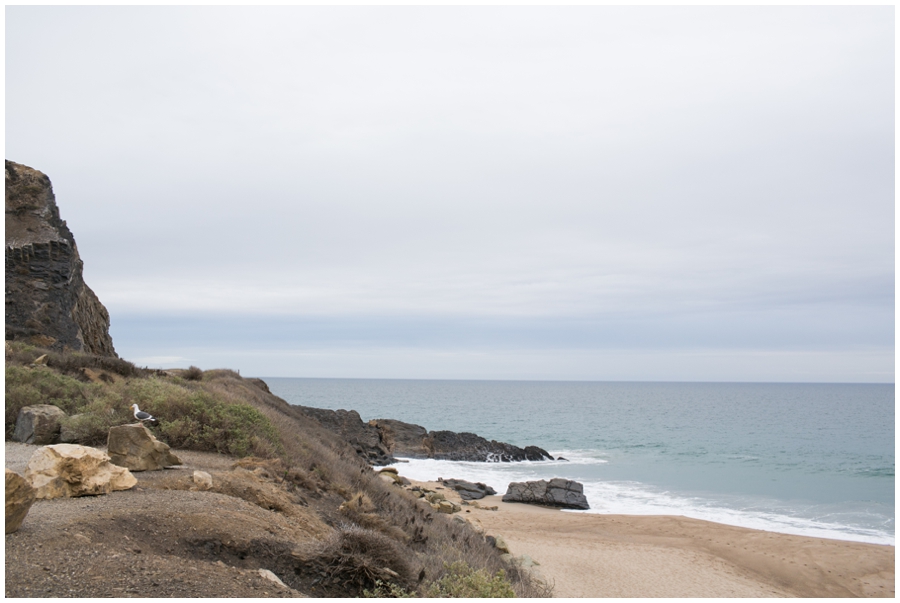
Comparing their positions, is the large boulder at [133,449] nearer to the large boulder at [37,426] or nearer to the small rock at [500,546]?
the large boulder at [37,426]

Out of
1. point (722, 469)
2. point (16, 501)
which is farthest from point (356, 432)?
point (16, 501)

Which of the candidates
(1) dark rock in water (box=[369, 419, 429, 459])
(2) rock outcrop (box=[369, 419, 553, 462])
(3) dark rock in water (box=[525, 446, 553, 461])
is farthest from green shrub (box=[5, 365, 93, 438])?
(3) dark rock in water (box=[525, 446, 553, 461])

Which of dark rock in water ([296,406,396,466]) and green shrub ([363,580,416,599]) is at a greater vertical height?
green shrub ([363,580,416,599])

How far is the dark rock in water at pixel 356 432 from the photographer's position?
39.4 m

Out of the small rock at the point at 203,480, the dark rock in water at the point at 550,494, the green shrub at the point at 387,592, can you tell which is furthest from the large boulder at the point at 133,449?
the dark rock in water at the point at 550,494

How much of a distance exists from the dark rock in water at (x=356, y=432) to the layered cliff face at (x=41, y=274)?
17.2 meters

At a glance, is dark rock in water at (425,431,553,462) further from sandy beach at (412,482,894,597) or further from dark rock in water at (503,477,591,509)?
sandy beach at (412,482,894,597)

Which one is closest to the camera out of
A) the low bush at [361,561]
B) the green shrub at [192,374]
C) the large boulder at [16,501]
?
the large boulder at [16,501]

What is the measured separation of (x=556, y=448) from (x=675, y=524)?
3218 cm

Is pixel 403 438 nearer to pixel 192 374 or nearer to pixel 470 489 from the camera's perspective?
pixel 470 489

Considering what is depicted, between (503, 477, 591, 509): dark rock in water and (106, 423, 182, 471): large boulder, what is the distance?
74.1 ft

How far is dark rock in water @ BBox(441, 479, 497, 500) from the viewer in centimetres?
2981

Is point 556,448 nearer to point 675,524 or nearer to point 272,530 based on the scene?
point 675,524

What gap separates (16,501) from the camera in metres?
5.40
